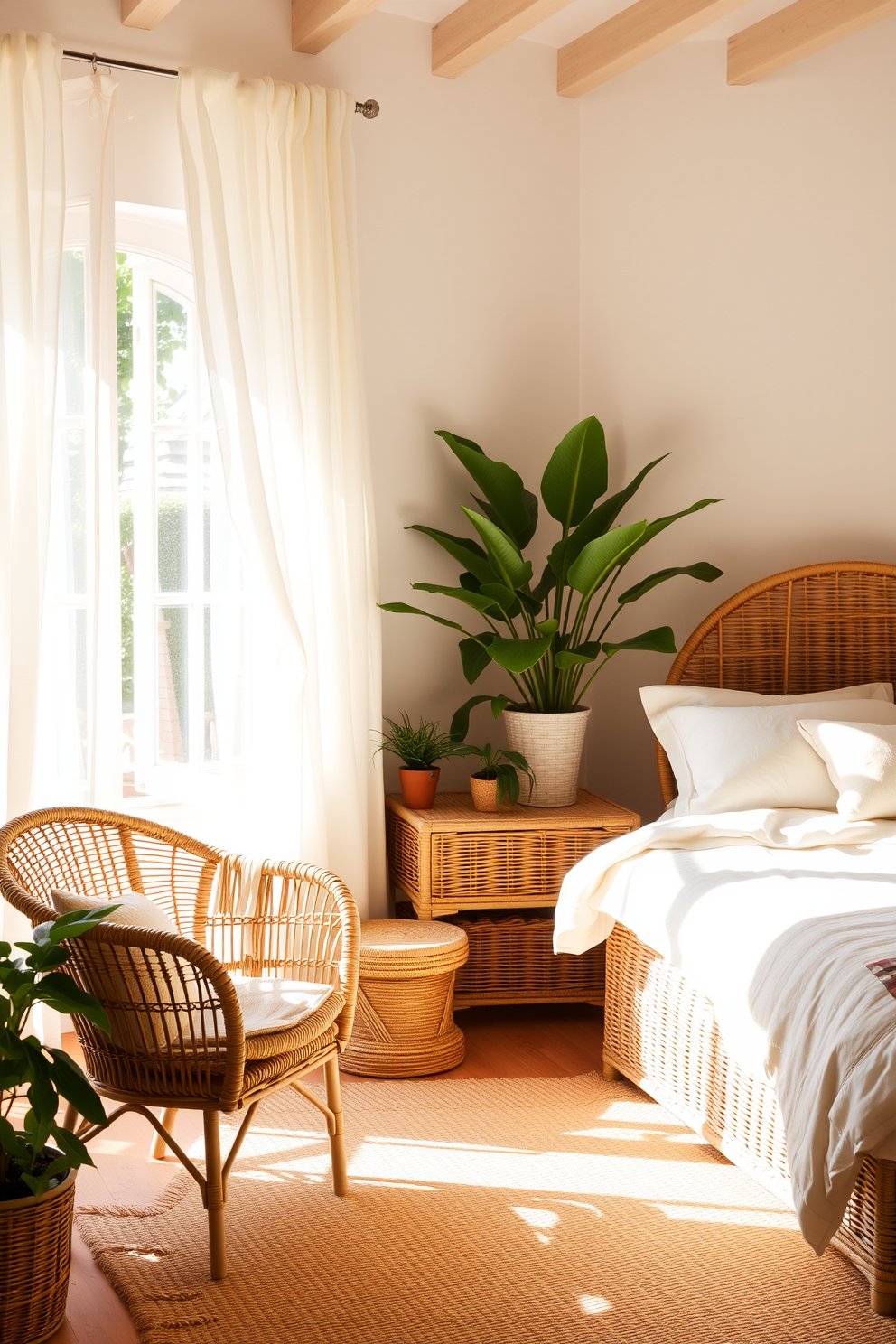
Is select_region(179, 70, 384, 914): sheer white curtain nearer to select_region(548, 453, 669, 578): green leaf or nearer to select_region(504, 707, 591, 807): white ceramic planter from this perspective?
select_region(504, 707, 591, 807): white ceramic planter

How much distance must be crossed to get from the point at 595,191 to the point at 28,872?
2.78 metres

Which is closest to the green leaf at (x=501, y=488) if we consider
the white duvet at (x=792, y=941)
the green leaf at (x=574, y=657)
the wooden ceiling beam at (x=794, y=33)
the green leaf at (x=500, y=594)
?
the green leaf at (x=500, y=594)

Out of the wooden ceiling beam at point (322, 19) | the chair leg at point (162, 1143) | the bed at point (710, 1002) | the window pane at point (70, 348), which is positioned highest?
the wooden ceiling beam at point (322, 19)

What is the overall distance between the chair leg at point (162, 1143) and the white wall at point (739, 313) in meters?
Result: 1.91

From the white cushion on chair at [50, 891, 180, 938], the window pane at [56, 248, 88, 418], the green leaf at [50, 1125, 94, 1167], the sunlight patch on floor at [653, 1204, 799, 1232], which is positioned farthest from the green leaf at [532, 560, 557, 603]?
the green leaf at [50, 1125, 94, 1167]

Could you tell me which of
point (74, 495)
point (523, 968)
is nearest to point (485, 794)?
point (523, 968)

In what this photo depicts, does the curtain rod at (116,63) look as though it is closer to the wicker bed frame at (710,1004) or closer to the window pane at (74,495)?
the window pane at (74,495)

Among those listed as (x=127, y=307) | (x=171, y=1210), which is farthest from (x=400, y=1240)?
(x=127, y=307)

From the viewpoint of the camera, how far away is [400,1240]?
2.32 m

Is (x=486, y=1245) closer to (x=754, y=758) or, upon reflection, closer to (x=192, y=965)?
(x=192, y=965)

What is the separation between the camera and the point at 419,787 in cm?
346

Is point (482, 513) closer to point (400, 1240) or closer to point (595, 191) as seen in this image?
point (595, 191)

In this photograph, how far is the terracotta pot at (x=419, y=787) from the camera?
3.45m

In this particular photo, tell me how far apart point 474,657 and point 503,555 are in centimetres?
33
